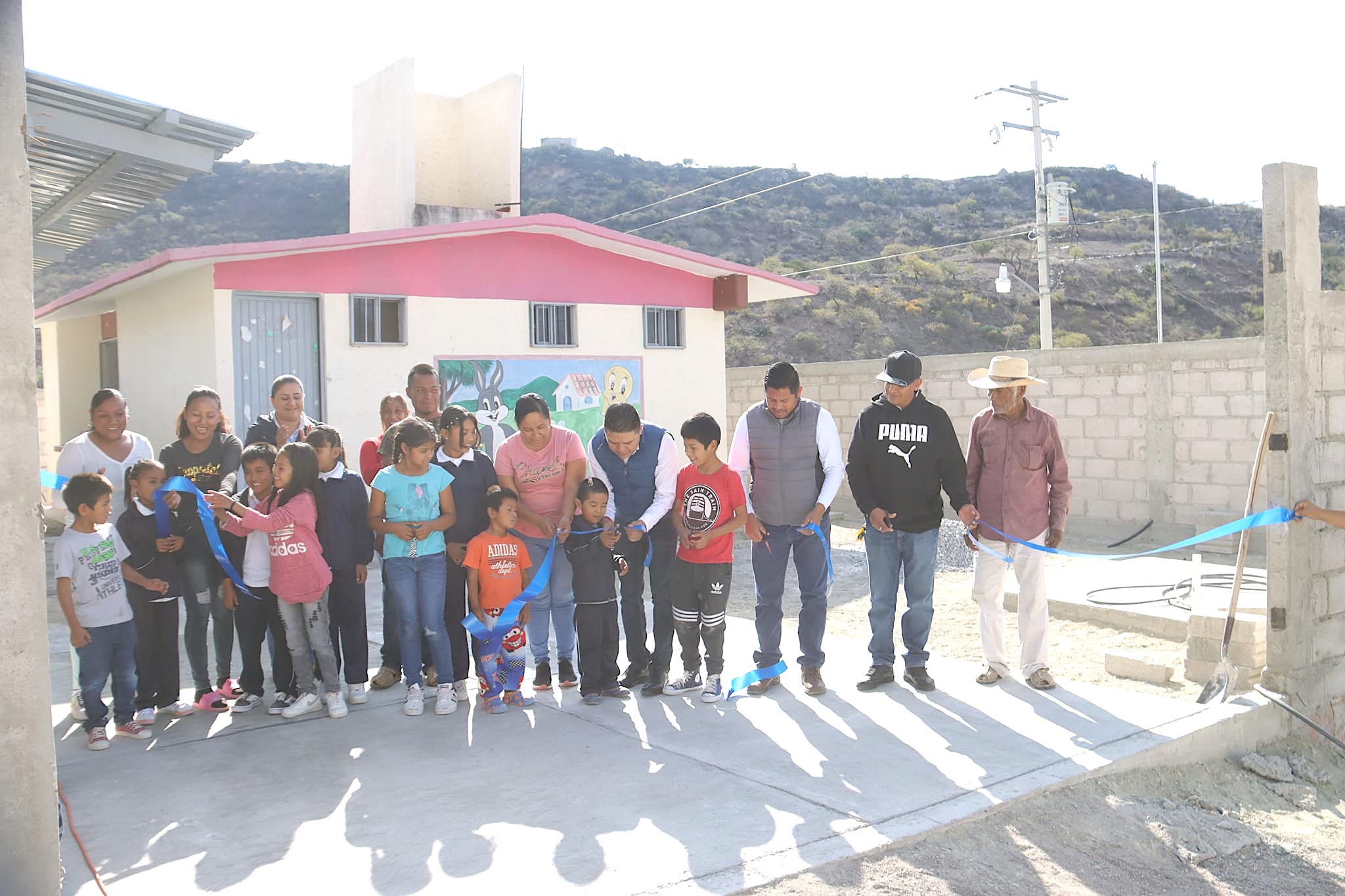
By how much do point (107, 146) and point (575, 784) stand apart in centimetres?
491

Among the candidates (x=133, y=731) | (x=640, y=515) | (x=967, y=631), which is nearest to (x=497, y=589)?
(x=640, y=515)

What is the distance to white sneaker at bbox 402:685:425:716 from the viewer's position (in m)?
5.67

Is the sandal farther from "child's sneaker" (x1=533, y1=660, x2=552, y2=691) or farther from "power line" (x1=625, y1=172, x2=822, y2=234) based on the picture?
"power line" (x1=625, y1=172, x2=822, y2=234)

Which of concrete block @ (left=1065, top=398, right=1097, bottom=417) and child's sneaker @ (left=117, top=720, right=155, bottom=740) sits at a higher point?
concrete block @ (left=1065, top=398, right=1097, bottom=417)

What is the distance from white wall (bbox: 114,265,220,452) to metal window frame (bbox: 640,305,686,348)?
553 centimetres

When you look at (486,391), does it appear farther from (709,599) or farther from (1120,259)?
(1120,259)

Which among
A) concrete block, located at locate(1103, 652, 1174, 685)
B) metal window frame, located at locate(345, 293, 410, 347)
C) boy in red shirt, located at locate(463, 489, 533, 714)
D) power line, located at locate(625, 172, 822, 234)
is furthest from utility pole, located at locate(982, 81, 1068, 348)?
boy in red shirt, located at locate(463, 489, 533, 714)

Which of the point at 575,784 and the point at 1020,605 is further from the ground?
the point at 1020,605

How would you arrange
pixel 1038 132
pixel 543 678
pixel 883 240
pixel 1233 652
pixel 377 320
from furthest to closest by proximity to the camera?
pixel 883 240 → pixel 1038 132 → pixel 377 320 → pixel 1233 652 → pixel 543 678

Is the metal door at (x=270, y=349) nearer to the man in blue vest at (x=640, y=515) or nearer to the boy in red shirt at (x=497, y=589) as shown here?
the boy in red shirt at (x=497, y=589)

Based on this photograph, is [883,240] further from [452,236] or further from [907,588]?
[907,588]

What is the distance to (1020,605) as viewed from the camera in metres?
6.08

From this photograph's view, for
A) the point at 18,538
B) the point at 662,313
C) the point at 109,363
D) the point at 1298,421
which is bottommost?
the point at 18,538

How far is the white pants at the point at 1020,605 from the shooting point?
19.8 ft
